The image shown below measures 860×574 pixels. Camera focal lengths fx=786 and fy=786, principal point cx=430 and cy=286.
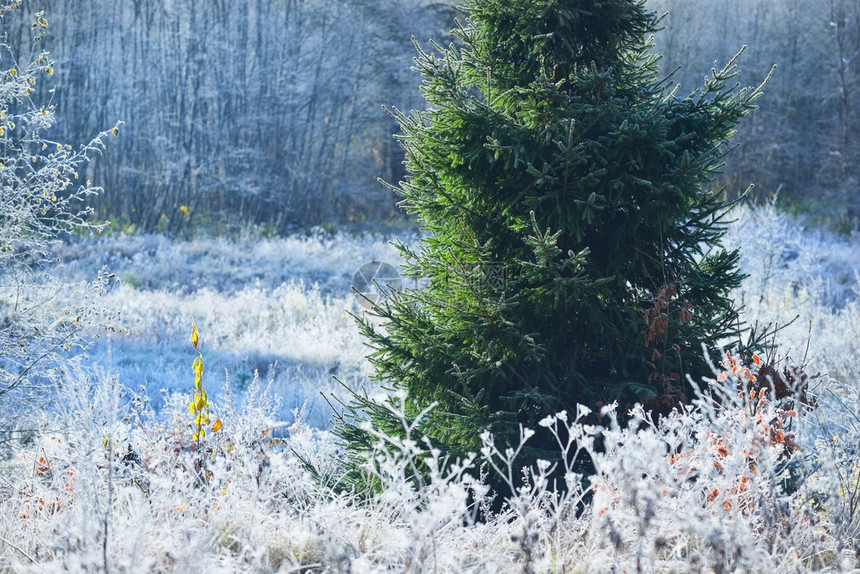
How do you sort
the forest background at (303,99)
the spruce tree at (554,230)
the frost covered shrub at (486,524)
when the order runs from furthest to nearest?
the forest background at (303,99) < the spruce tree at (554,230) < the frost covered shrub at (486,524)

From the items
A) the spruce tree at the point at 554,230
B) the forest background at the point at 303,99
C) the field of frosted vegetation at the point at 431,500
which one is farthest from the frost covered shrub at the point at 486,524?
the forest background at the point at 303,99

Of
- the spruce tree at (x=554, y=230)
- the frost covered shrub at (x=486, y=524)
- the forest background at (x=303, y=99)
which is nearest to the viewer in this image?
the frost covered shrub at (x=486, y=524)

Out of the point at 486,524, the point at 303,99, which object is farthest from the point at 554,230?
the point at 303,99

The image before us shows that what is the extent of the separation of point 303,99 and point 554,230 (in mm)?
21070

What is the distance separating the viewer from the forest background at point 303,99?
862 inches

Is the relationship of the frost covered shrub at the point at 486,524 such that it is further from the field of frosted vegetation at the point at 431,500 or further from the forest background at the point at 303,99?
the forest background at the point at 303,99

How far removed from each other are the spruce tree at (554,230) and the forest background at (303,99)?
58.5 feet

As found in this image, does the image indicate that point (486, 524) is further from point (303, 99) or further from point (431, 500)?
point (303, 99)

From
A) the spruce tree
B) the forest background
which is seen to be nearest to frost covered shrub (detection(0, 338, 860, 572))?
the spruce tree

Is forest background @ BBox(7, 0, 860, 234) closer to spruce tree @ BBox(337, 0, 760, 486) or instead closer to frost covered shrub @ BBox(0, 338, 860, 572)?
spruce tree @ BBox(337, 0, 760, 486)

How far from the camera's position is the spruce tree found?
408 centimetres

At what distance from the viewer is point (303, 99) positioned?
79.0ft

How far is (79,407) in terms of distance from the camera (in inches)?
157

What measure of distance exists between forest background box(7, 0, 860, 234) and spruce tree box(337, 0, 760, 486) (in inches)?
701
